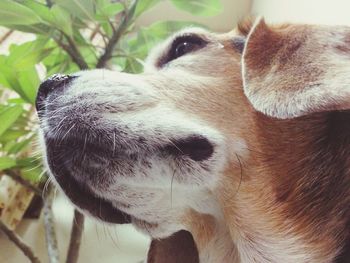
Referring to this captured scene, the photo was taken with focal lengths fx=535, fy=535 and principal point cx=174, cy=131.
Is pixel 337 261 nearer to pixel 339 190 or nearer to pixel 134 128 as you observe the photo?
pixel 339 190

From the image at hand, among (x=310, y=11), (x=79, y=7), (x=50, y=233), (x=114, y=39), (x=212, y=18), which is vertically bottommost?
(x=212, y=18)

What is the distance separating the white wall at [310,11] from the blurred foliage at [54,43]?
0.24m

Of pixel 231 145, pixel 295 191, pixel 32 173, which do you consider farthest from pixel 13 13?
pixel 295 191

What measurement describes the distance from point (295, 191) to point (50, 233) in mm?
615

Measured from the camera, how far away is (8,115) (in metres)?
1.05

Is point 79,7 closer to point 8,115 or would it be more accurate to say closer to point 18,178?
point 8,115

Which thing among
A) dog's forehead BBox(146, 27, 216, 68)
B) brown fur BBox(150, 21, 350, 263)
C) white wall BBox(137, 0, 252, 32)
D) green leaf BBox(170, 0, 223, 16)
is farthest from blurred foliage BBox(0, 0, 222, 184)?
white wall BBox(137, 0, 252, 32)

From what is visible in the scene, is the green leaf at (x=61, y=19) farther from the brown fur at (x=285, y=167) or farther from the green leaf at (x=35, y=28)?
the brown fur at (x=285, y=167)

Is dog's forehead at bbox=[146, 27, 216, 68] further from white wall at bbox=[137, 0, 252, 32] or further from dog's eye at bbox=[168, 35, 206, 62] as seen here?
white wall at bbox=[137, 0, 252, 32]

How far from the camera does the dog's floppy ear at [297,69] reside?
0.66 m

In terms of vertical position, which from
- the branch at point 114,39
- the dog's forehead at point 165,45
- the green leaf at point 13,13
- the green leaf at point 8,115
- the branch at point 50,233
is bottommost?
the branch at point 50,233

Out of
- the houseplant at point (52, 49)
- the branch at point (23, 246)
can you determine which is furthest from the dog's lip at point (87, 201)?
the branch at point (23, 246)

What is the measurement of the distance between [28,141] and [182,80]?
50 centimetres

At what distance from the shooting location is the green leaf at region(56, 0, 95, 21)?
100 cm
